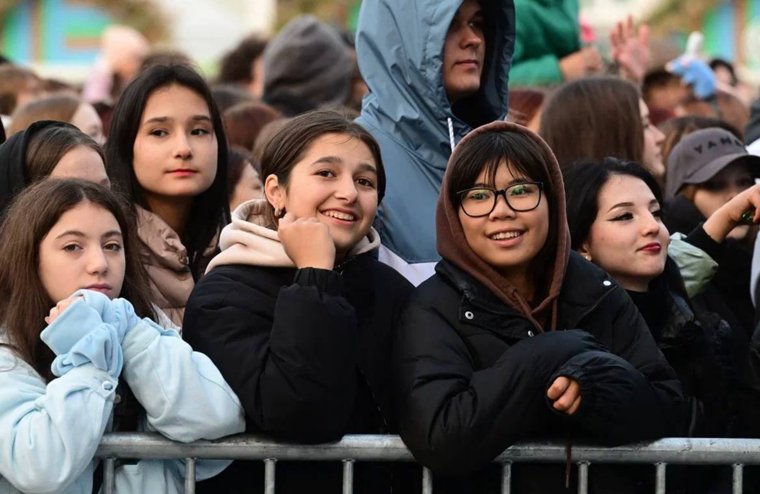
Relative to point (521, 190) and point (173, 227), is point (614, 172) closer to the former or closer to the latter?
point (521, 190)

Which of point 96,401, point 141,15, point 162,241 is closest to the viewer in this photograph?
point 96,401

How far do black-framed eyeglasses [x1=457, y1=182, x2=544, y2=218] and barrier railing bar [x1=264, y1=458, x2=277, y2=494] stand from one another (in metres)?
0.88

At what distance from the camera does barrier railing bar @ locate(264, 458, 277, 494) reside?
4000 millimetres

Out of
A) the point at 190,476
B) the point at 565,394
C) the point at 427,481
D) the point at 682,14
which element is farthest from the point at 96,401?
the point at 682,14

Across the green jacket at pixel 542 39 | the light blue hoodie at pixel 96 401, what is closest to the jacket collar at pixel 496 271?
the light blue hoodie at pixel 96 401

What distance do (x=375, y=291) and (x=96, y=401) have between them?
880 mm

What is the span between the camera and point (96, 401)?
3.88m

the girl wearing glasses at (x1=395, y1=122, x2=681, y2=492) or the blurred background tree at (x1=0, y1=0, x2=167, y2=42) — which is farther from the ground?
the blurred background tree at (x1=0, y1=0, x2=167, y2=42)

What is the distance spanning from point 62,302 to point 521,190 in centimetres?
126

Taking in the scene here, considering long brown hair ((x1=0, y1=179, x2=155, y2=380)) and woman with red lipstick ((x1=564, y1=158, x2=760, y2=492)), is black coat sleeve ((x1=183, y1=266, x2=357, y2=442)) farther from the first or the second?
woman with red lipstick ((x1=564, y1=158, x2=760, y2=492))

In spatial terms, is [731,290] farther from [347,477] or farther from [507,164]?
[347,477]

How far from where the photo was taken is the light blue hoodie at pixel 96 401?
3836 mm

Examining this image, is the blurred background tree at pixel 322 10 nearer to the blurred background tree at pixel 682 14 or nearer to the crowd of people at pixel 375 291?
the blurred background tree at pixel 682 14

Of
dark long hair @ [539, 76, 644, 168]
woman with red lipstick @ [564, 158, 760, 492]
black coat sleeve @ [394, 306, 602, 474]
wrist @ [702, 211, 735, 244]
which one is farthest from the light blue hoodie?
dark long hair @ [539, 76, 644, 168]
